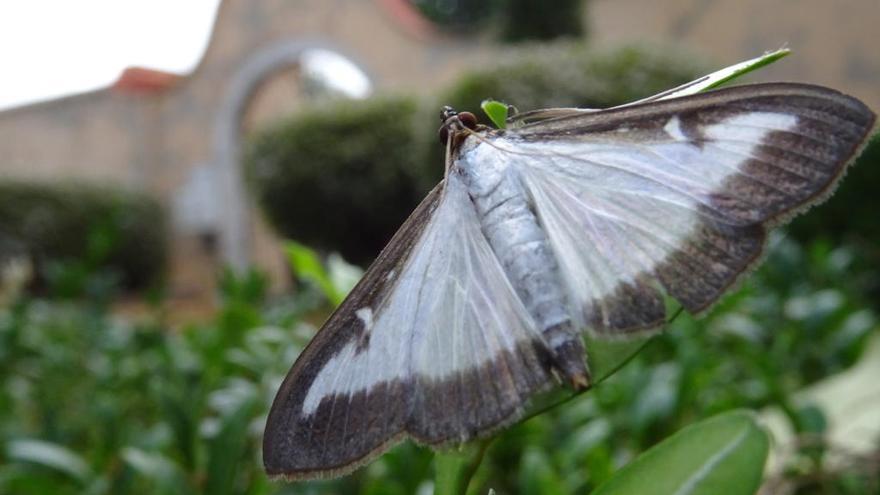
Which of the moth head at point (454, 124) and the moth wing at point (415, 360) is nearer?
the moth wing at point (415, 360)

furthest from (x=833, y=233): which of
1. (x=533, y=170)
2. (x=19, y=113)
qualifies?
(x=19, y=113)

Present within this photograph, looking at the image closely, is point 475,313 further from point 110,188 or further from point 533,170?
point 110,188

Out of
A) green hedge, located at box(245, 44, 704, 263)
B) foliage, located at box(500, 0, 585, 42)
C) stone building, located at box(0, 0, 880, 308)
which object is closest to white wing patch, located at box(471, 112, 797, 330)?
green hedge, located at box(245, 44, 704, 263)

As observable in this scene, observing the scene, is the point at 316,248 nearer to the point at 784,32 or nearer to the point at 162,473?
the point at 784,32

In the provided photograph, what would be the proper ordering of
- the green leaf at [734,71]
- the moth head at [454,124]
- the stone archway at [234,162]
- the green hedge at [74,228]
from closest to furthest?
the green leaf at [734,71], the moth head at [454,124], the green hedge at [74,228], the stone archway at [234,162]

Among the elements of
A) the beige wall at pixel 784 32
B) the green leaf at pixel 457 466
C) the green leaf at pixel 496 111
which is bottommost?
the green leaf at pixel 457 466

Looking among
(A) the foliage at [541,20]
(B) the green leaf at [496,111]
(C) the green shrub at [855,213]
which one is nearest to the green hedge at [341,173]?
(A) the foliage at [541,20]

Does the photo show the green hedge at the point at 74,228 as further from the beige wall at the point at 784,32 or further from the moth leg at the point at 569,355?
the moth leg at the point at 569,355

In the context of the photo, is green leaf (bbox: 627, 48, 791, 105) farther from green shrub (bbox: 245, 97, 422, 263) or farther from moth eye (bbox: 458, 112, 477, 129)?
green shrub (bbox: 245, 97, 422, 263)
